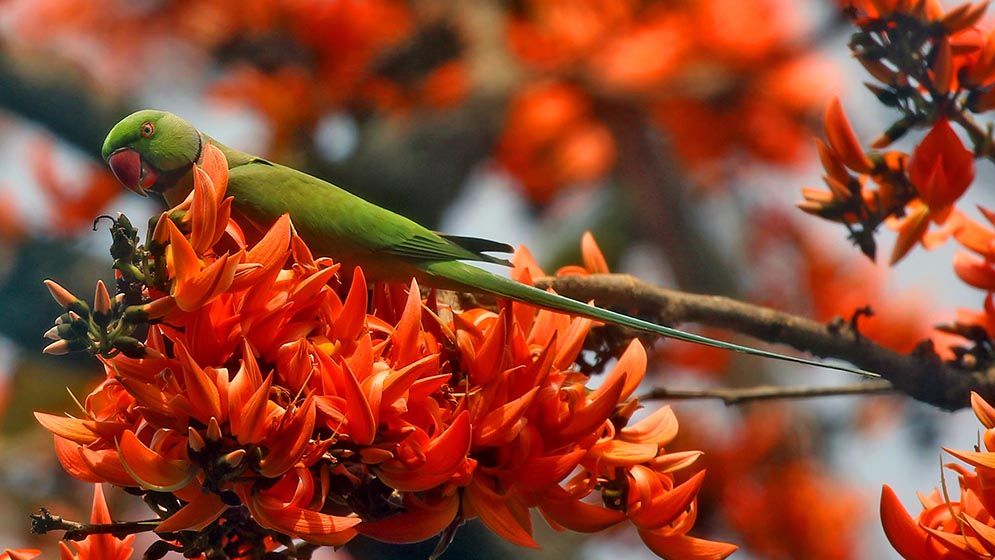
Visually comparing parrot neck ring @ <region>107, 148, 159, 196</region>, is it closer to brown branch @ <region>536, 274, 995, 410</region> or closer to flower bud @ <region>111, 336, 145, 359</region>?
flower bud @ <region>111, 336, 145, 359</region>

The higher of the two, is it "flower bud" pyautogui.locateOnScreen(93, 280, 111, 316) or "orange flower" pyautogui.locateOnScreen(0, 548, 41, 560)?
"flower bud" pyautogui.locateOnScreen(93, 280, 111, 316)

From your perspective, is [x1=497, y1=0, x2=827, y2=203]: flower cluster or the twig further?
[x1=497, y1=0, x2=827, y2=203]: flower cluster

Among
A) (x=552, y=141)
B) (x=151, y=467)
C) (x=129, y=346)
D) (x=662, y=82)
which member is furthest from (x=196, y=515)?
(x=552, y=141)

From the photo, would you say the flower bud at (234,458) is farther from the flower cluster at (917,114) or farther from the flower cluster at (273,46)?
the flower cluster at (273,46)

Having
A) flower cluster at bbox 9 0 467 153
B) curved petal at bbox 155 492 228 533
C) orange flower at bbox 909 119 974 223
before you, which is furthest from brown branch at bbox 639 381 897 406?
flower cluster at bbox 9 0 467 153

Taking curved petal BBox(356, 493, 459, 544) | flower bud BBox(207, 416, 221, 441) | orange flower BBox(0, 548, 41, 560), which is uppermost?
flower bud BBox(207, 416, 221, 441)

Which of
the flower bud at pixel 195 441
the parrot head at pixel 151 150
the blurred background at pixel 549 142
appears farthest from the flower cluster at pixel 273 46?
the flower bud at pixel 195 441
